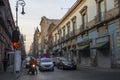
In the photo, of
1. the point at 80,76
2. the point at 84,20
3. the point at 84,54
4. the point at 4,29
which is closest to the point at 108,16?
the point at 80,76

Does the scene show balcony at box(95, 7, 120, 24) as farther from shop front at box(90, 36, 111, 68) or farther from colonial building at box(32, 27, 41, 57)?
colonial building at box(32, 27, 41, 57)

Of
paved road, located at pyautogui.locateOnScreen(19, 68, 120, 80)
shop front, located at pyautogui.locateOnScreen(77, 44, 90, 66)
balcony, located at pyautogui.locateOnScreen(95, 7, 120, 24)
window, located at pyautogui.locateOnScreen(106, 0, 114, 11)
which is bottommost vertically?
paved road, located at pyautogui.locateOnScreen(19, 68, 120, 80)

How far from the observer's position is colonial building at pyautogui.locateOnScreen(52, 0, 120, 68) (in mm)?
33688

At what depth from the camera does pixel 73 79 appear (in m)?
22.7

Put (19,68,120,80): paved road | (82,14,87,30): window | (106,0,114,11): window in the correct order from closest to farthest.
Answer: (19,68,120,80): paved road < (106,0,114,11): window < (82,14,87,30): window

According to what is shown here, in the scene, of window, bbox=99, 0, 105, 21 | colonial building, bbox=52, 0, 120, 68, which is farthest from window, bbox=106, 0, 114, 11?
window, bbox=99, 0, 105, 21

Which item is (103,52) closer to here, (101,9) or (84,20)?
(101,9)

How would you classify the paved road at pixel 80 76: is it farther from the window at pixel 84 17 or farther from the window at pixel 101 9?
the window at pixel 84 17

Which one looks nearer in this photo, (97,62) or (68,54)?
(97,62)

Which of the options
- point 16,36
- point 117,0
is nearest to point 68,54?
point 117,0

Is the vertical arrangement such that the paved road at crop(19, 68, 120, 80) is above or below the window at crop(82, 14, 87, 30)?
below

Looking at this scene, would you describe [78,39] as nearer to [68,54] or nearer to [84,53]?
[84,53]

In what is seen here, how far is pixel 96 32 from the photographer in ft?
135

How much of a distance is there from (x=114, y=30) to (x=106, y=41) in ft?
9.69
